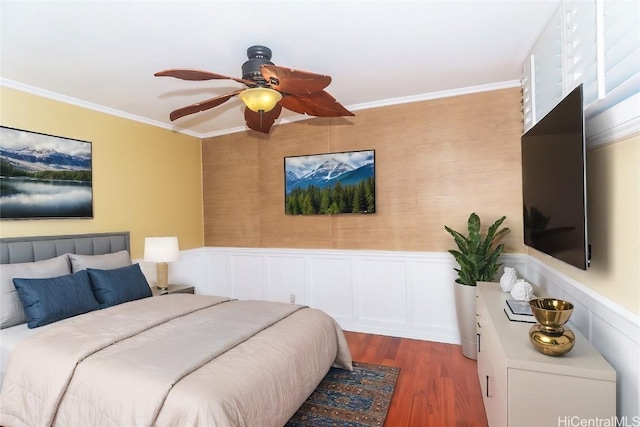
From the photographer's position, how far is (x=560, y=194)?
176cm

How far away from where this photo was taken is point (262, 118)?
2.73m

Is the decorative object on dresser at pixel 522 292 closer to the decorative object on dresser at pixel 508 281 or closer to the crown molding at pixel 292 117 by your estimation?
the decorative object on dresser at pixel 508 281

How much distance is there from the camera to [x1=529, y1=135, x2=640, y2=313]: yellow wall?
1316 mm

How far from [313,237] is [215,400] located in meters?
2.76

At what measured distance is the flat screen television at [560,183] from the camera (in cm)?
150

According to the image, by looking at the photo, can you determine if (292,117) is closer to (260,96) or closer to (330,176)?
(330,176)

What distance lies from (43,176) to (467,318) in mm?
4138

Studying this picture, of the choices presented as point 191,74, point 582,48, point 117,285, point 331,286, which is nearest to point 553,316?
point 582,48

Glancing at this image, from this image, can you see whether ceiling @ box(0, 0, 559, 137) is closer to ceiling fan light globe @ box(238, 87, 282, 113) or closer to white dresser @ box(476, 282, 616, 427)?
ceiling fan light globe @ box(238, 87, 282, 113)

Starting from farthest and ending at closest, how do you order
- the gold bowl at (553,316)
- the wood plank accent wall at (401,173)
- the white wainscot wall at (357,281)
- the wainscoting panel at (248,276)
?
the wainscoting panel at (248,276), the white wainscot wall at (357,281), the wood plank accent wall at (401,173), the gold bowl at (553,316)

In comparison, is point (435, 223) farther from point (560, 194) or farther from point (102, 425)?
point (102, 425)

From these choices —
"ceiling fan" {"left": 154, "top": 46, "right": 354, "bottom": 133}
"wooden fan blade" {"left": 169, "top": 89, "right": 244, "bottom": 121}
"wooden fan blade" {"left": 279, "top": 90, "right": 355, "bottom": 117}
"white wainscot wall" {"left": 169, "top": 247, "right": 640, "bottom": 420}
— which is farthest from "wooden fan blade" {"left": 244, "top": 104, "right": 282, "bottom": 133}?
"white wainscot wall" {"left": 169, "top": 247, "right": 640, "bottom": 420}

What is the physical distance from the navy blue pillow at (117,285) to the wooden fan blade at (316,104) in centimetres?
211

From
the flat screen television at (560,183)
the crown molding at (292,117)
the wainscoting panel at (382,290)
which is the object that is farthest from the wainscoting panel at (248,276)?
the flat screen television at (560,183)
